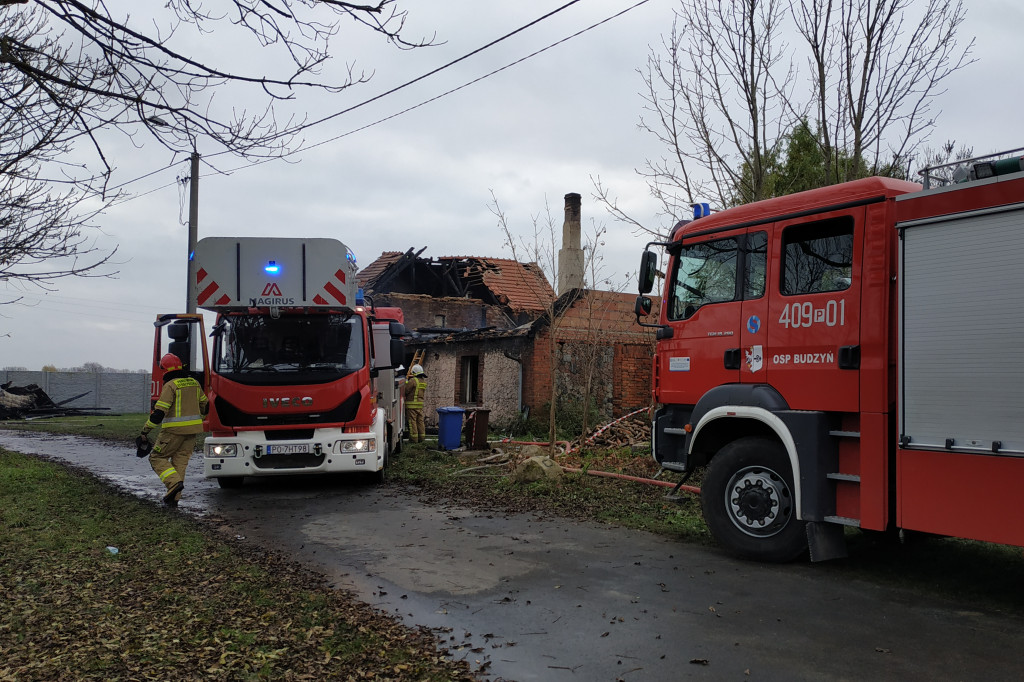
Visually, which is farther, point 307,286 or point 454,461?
point 454,461

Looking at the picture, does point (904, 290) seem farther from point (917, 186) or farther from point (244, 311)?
point (244, 311)

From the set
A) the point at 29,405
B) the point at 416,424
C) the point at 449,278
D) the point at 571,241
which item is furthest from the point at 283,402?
the point at 29,405

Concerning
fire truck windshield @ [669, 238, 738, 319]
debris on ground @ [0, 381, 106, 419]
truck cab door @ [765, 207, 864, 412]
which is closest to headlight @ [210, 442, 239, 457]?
fire truck windshield @ [669, 238, 738, 319]

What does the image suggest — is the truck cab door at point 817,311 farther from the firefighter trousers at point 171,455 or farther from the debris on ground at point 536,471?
the firefighter trousers at point 171,455

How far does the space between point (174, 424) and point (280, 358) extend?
1.62 meters

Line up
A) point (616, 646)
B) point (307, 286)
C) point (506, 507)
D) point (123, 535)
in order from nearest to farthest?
point (616, 646) < point (123, 535) < point (506, 507) < point (307, 286)

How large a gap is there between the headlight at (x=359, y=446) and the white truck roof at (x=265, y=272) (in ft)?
6.13

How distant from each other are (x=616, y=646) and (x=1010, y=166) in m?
4.13

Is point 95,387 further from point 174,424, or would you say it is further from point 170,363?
point 174,424

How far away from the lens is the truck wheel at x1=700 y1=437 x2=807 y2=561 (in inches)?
248

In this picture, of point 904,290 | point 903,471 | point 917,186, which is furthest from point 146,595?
point 917,186

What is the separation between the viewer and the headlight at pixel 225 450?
404 inches

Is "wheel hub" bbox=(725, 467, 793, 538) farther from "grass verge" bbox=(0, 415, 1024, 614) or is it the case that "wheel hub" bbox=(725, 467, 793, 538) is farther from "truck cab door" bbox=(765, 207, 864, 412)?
"truck cab door" bbox=(765, 207, 864, 412)

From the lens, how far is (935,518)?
524 cm
